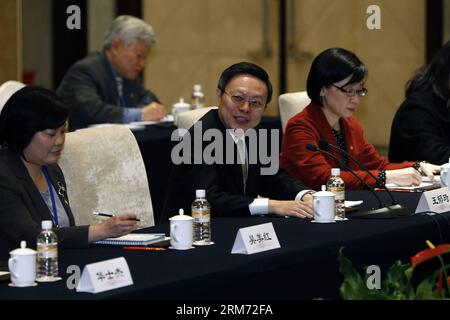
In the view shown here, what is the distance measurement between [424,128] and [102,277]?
2.93 metres

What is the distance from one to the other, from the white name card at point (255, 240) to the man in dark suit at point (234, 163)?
593mm

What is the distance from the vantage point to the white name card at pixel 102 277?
2.55 meters

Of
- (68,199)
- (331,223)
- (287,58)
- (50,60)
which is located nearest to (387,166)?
(331,223)

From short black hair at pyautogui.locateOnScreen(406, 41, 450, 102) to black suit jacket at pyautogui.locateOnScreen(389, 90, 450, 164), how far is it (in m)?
0.03

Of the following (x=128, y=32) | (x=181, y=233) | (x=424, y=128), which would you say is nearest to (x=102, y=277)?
(x=181, y=233)

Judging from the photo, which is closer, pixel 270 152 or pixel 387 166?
pixel 270 152

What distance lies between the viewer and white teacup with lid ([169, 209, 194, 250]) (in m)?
Result: 3.17

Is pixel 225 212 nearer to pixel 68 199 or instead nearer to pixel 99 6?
pixel 68 199

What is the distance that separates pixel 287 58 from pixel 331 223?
5.50 m

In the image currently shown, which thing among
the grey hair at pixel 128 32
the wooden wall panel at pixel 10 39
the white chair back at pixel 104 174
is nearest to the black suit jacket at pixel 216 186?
the white chair back at pixel 104 174

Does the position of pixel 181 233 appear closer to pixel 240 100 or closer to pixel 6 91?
pixel 240 100

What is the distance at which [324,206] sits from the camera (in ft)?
12.1

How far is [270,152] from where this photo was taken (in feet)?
14.0

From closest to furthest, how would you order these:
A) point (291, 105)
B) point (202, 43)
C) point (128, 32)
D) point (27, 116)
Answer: point (27, 116), point (291, 105), point (128, 32), point (202, 43)
